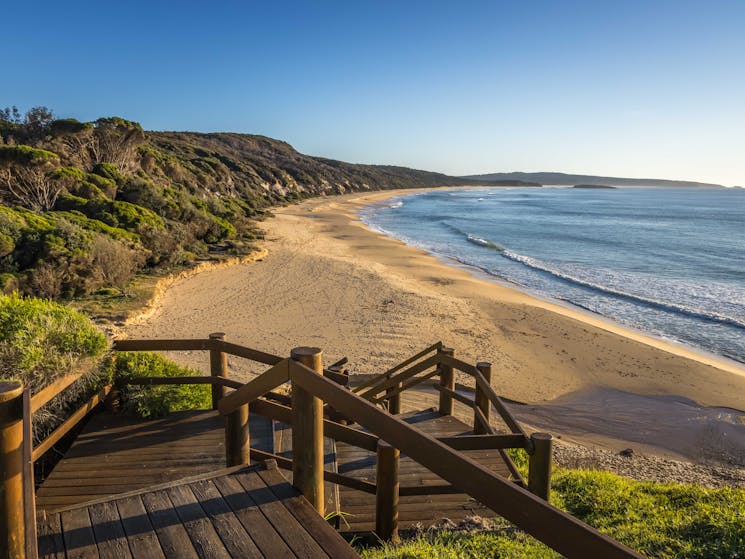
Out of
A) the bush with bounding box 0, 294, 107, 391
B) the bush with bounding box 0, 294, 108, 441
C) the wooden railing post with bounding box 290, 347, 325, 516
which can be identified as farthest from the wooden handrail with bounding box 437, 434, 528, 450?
the bush with bounding box 0, 294, 108, 441

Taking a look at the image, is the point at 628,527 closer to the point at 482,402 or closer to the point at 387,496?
the point at 482,402

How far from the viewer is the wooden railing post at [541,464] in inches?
152

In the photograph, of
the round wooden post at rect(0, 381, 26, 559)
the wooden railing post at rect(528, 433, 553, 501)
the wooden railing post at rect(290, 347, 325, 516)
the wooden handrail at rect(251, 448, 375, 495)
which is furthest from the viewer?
the wooden railing post at rect(528, 433, 553, 501)

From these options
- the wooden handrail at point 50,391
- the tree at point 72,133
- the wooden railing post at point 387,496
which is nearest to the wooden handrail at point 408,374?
the wooden railing post at point 387,496

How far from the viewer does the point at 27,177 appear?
20.5 metres

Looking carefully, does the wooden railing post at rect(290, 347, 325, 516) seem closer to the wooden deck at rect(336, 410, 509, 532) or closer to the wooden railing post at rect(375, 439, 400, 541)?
the wooden railing post at rect(375, 439, 400, 541)

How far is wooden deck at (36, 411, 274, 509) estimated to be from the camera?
4.36m

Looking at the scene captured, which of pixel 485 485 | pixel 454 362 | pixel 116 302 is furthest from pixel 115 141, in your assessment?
pixel 485 485

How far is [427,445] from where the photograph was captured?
2199mm

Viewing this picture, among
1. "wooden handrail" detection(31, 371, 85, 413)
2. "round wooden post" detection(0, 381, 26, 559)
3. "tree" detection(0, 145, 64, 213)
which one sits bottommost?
"wooden handrail" detection(31, 371, 85, 413)

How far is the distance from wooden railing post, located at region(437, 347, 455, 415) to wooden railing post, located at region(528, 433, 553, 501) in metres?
2.48

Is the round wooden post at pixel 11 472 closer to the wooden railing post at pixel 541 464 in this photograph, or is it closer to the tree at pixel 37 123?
the wooden railing post at pixel 541 464

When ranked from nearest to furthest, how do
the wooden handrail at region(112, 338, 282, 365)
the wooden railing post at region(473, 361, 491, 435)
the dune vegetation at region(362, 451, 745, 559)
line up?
the dune vegetation at region(362, 451, 745, 559), the wooden handrail at region(112, 338, 282, 365), the wooden railing post at region(473, 361, 491, 435)

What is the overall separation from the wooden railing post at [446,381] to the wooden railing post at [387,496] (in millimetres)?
2819
